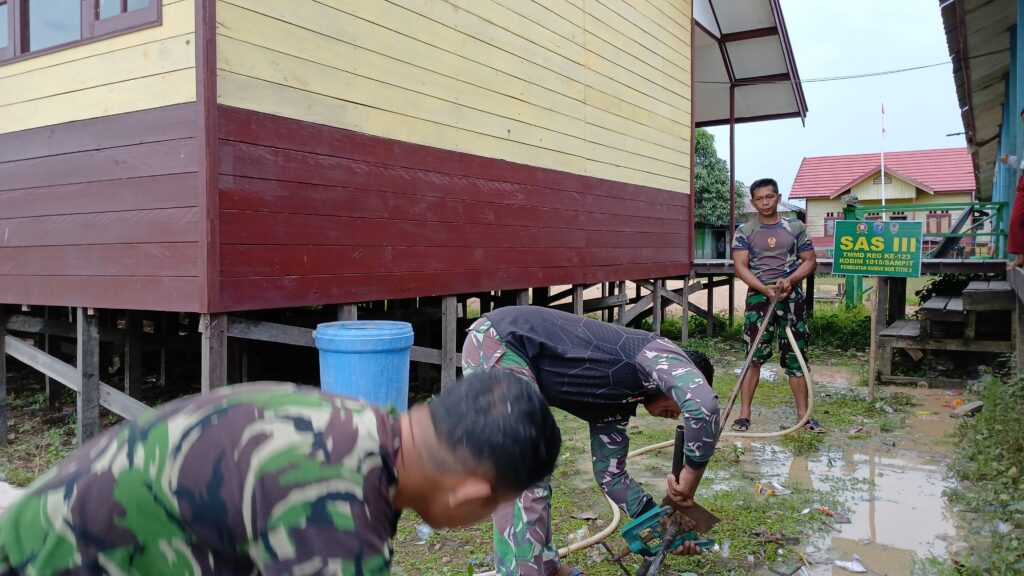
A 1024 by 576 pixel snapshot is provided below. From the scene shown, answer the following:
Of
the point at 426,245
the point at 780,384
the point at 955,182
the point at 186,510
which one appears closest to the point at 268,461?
the point at 186,510

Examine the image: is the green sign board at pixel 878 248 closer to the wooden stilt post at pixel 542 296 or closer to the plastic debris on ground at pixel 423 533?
the wooden stilt post at pixel 542 296

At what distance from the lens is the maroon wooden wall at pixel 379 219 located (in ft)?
14.6

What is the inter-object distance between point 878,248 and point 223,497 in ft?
23.2

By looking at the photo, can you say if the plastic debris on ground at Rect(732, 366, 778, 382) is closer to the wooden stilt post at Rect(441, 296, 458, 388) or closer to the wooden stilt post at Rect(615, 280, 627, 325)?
the wooden stilt post at Rect(615, 280, 627, 325)

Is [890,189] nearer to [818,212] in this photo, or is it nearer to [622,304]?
A: [818,212]

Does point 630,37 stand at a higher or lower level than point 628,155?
higher

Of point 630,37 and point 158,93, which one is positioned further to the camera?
point 630,37

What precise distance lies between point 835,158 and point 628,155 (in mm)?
35381

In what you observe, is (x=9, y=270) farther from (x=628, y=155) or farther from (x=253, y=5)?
(x=628, y=155)

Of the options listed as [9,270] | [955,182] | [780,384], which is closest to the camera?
[9,270]

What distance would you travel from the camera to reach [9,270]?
17.7ft

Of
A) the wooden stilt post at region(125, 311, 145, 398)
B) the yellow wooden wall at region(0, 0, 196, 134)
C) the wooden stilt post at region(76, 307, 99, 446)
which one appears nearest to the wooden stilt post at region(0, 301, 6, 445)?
the wooden stilt post at region(125, 311, 145, 398)

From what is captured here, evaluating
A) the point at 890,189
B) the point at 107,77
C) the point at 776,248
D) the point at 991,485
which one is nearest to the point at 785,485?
the point at 991,485

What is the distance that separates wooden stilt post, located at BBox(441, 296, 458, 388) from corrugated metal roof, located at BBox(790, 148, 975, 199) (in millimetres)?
34018
